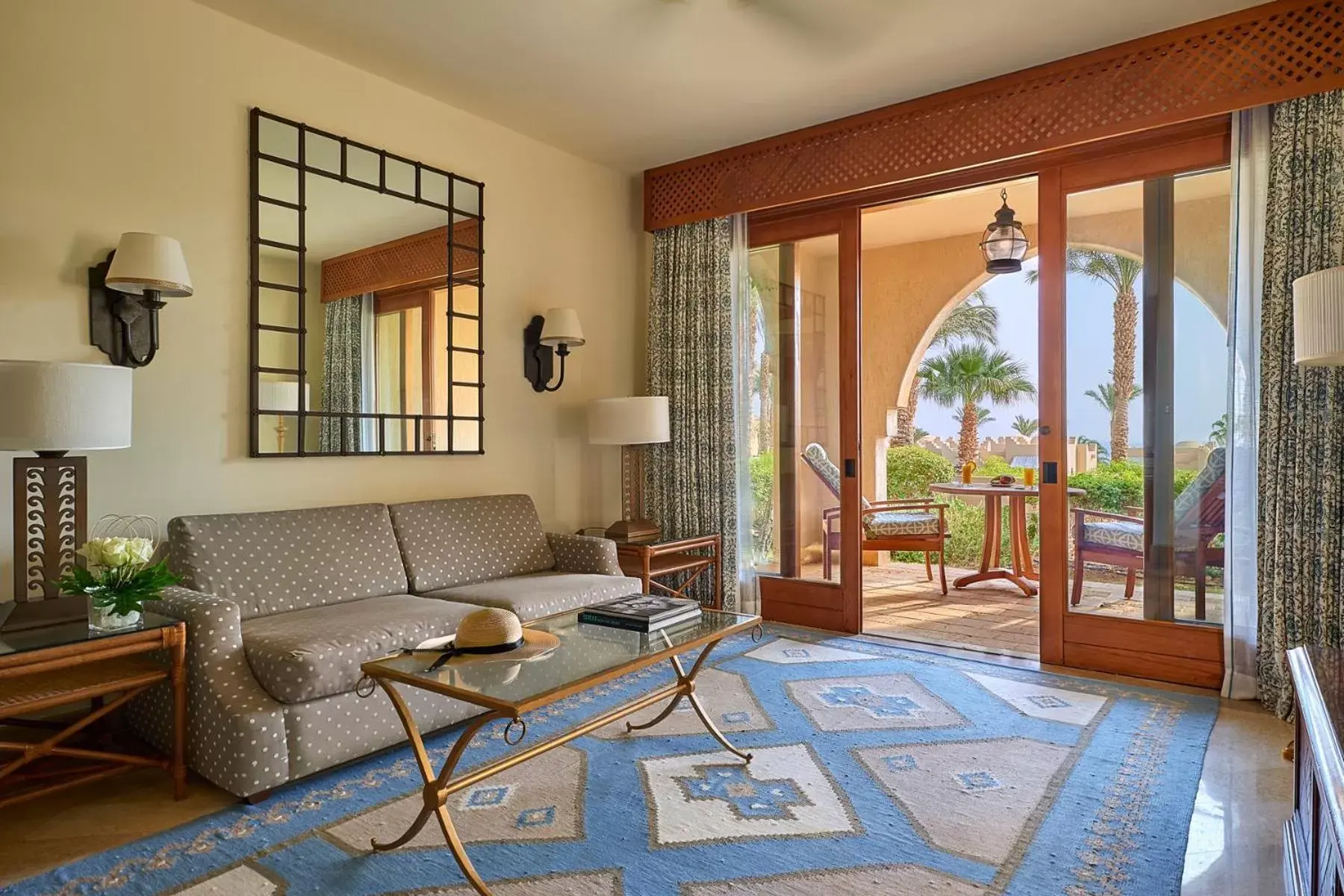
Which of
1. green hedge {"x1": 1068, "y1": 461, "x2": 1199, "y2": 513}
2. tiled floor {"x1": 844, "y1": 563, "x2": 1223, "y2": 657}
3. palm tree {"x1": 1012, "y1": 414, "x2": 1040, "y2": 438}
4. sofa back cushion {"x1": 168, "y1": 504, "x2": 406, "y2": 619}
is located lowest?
tiled floor {"x1": 844, "y1": 563, "x2": 1223, "y2": 657}

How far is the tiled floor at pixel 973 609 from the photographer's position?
3643 millimetres

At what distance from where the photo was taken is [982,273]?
763 cm

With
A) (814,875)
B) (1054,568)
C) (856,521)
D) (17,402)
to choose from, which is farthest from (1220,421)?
(17,402)

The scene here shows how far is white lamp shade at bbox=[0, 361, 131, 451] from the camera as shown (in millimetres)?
2186

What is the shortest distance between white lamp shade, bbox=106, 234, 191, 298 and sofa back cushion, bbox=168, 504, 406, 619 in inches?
32.8

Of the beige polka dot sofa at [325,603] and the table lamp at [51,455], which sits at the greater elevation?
the table lamp at [51,455]

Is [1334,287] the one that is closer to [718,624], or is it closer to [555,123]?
[718,624]

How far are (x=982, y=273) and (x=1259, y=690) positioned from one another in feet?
17.2

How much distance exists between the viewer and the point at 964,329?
30.2 ft

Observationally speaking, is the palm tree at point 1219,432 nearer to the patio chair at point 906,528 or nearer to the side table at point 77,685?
the patio chair at point 906,528

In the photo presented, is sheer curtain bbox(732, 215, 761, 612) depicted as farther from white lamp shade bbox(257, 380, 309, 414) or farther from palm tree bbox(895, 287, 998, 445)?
palm tree bbox(895, 287, 998, 445)

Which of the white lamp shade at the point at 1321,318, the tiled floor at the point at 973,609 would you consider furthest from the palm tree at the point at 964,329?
the white lamp shade at the point at 1321,318

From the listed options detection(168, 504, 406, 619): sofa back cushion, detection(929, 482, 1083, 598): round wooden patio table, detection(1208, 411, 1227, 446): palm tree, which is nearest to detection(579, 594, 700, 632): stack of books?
detection(168, 504, 406, 619): sofa back cushion

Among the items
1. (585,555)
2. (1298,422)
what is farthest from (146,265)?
(1298,422)
